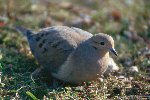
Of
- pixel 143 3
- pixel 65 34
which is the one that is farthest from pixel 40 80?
pixel 143 3

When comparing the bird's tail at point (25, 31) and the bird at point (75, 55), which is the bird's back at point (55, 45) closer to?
the bird at point (75, 55)

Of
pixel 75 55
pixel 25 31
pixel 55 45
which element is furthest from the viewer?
pixel 25 31

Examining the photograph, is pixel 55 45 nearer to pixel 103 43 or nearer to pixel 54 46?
pixel 54 46

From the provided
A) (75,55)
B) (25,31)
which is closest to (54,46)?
(75,55)

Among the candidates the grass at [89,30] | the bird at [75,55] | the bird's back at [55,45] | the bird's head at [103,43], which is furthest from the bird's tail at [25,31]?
the bird's head at [103,43]

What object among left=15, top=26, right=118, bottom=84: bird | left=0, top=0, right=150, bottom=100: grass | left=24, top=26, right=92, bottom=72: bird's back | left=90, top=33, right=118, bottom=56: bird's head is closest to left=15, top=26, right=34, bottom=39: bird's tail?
left=0, top=0, right=150, bottom=100: grass

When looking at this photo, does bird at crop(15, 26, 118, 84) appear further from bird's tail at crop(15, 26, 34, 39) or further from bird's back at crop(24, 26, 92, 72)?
bird's tail at crop(15, 26, 34, 39)
